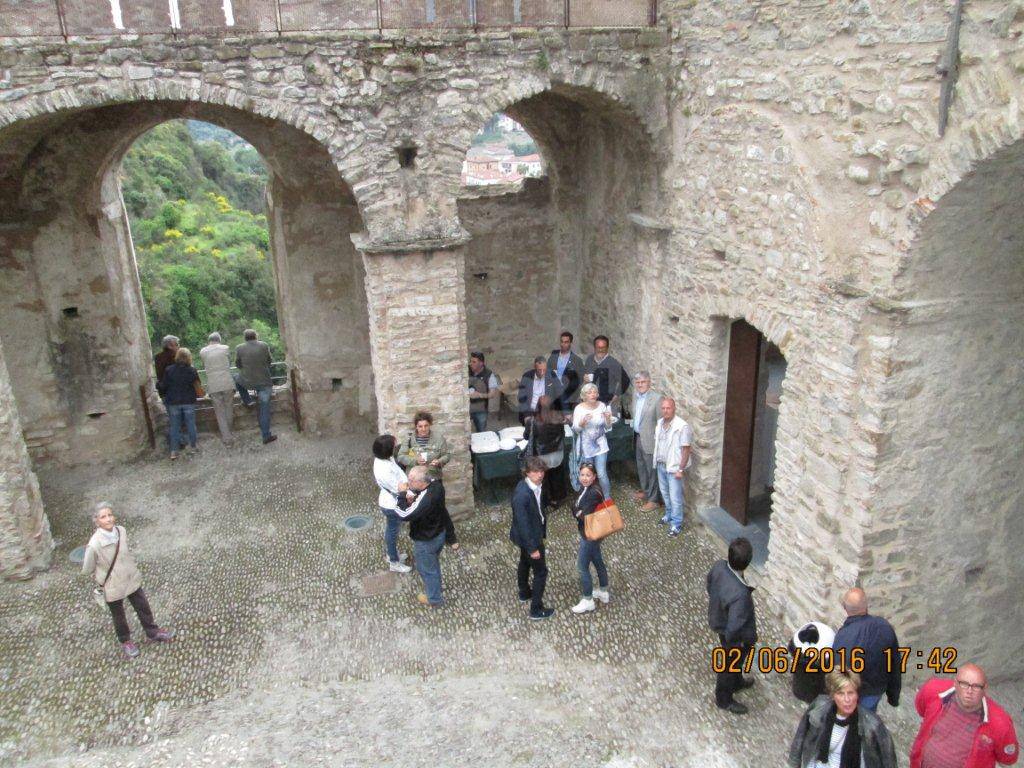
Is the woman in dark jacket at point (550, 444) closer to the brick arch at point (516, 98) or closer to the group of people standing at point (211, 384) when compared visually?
the brick arch at point (516, 98)

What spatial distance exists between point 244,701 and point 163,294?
2062cm

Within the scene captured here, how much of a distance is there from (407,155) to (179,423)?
501cm

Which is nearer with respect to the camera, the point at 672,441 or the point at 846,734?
the point at 846,734

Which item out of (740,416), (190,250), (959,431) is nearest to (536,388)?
(740,416)

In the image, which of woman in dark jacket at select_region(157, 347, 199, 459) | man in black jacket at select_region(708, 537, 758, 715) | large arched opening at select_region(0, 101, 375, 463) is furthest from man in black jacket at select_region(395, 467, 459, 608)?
woman in dark jacket at select_region(157, 347, 199, 459)

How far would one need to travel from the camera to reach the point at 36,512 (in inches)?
312

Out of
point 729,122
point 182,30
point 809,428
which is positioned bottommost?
point 809,428

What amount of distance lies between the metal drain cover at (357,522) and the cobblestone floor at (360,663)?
0.07 meters

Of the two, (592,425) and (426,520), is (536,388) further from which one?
(426,520)

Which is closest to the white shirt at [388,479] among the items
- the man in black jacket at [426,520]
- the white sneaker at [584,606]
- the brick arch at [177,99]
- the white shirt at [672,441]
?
the man in black jacket at [426,520]

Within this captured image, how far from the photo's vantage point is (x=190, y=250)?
26.3m

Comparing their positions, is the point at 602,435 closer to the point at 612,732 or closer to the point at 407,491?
the point at 407,491

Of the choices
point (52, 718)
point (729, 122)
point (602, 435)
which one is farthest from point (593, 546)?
point (52, 718)

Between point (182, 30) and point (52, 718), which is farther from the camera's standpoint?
point (182, 30)
